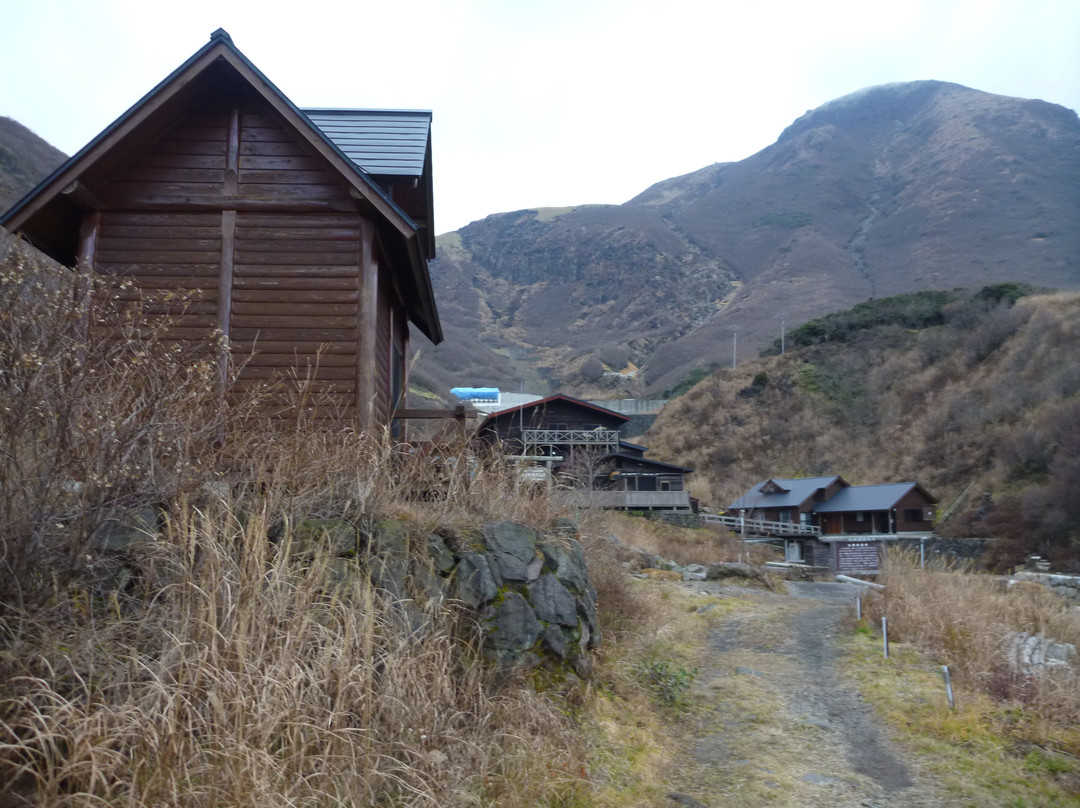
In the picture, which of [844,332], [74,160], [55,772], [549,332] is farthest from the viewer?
[549,332]

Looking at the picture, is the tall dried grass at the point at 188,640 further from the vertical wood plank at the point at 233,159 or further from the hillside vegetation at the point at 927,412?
the hillside vegetation at the point at 927,412

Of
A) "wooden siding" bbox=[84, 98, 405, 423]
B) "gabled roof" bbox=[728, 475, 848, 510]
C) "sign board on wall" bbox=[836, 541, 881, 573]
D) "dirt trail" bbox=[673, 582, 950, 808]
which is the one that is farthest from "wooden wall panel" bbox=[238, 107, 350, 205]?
"gabled roof" bbox=[728, 475, 848, 510]

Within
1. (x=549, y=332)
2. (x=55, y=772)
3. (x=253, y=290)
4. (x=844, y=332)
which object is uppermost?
(x=549, y=332)

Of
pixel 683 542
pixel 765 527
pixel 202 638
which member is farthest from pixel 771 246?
pixel 202 638

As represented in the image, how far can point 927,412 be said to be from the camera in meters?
49.7

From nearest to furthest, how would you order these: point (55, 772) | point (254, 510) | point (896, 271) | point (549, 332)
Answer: point (55, 772) < point (254, 510) < point (896, 271) < point (549, 332)

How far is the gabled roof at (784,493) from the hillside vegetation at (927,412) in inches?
184

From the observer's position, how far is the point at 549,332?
11988cm

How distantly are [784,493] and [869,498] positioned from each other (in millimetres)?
4901

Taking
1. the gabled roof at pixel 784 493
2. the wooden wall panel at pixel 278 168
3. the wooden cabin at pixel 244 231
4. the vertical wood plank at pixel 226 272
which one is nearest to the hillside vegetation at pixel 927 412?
the gabled roof at pixel 784 493

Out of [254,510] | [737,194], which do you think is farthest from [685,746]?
[737,194]

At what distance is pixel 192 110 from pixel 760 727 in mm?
10147

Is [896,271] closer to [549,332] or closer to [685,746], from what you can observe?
[549,332]

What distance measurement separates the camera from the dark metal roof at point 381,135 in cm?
1104
